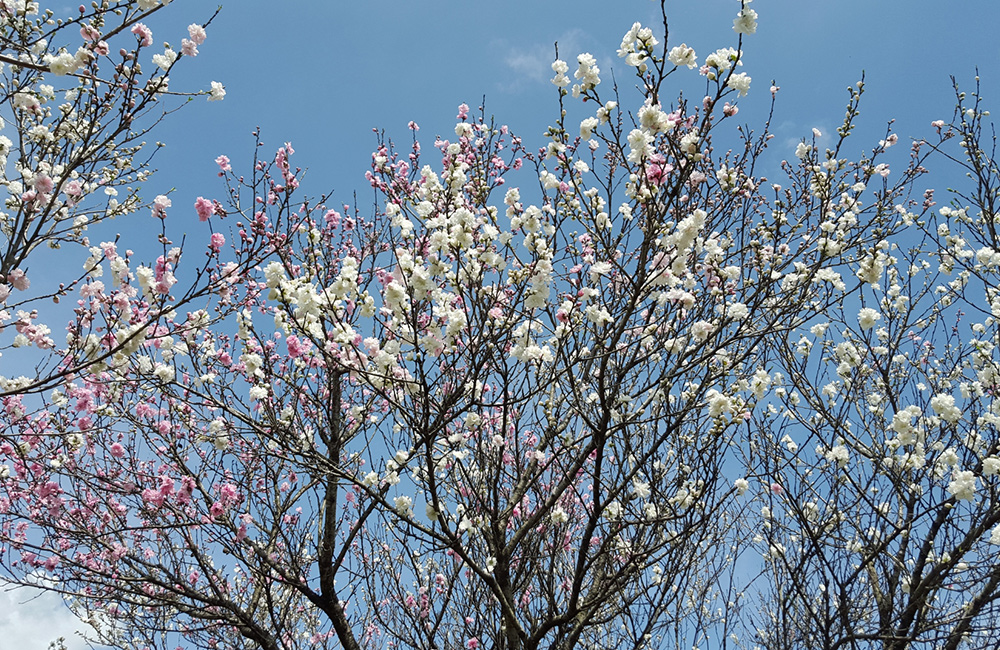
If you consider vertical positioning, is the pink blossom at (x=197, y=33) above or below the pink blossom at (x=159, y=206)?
above

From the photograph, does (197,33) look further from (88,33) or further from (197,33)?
(88,33)

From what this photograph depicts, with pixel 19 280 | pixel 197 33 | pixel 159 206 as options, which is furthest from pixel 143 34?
pixel 19 280

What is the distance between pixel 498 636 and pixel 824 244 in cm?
354

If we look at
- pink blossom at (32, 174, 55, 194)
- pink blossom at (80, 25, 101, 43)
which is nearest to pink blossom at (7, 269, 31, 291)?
pink blossom at (32, 174, 55, 194)

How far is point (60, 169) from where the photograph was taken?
5.01 metres

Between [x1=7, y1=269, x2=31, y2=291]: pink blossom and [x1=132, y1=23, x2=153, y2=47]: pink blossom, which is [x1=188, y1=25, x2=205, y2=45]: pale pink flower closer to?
[x1=132, y1=23, x2=153, y2=47]: pink blossom

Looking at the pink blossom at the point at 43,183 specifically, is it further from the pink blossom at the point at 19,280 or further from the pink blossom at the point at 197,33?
the pink blossom at the point at 197,33

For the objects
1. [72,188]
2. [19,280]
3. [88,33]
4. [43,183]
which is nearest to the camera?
[88,33]

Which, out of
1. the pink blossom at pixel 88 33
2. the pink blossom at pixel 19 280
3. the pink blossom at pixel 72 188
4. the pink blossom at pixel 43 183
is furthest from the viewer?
the pink blossom at pixel 72 188

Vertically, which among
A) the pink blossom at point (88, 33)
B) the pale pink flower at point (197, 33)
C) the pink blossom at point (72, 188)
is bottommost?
the pink blossom at point (88, 33)

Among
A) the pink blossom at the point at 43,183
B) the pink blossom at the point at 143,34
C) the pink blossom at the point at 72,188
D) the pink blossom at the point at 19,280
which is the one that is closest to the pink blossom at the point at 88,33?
the pink blossom at the point at 143,34

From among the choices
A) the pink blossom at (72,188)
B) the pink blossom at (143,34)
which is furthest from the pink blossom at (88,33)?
the pink blossom at (72,188)

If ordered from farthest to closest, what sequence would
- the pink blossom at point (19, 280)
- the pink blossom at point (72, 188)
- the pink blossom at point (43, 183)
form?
1. the pink blossom at point (72, 188)
2. the pink blossom at point (43, 183)
3. the pink blossom at point (19, 280)

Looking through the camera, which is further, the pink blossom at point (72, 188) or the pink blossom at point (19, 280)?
the pink blossom at point (72, 188)
